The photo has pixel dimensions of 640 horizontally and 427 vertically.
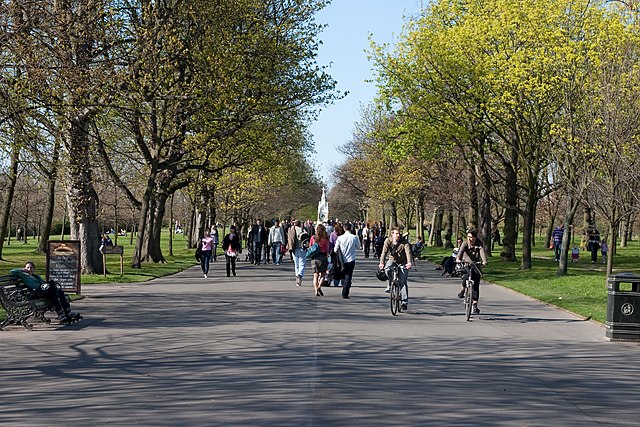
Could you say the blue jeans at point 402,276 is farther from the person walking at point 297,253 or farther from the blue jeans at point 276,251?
the blue jeans at point 276,251

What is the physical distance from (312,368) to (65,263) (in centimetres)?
1129

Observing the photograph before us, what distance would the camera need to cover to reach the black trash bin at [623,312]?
1526 centimetres

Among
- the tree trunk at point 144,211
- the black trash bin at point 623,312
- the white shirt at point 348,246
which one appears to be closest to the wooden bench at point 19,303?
the white shirt at point 348,246

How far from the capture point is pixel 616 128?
25.5 m

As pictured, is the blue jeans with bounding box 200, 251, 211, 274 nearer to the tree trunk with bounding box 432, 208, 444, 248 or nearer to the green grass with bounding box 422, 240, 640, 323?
the green grass with bounding box 422, 240, 640, 323

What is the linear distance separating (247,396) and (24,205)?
6172cm

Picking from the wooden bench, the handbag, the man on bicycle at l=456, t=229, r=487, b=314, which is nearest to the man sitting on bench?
the wooden bench

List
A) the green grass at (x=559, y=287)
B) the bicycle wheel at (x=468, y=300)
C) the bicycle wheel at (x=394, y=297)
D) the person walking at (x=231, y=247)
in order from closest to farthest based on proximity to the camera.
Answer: the bicycle wheel at (x=468, y=300)
the bicycle wheel at (x=394, y=297)
the green grass at (x=559, y=287)
the person walking at (x=231, y=247)

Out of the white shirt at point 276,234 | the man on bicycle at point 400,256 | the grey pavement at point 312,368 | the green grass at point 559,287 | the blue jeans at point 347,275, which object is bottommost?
the grey pavement at point 312,368

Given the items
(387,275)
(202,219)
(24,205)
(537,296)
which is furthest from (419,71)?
(24,205)

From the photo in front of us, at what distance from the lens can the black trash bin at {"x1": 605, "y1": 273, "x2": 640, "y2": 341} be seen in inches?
601

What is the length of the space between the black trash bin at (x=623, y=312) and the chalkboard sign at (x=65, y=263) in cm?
1155

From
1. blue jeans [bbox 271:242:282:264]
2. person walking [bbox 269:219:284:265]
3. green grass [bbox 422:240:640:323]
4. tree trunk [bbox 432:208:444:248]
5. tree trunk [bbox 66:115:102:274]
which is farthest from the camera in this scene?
tree trunk [bbox 432:208:444:248]

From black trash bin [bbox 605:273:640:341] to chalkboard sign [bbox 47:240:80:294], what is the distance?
1155 cm
